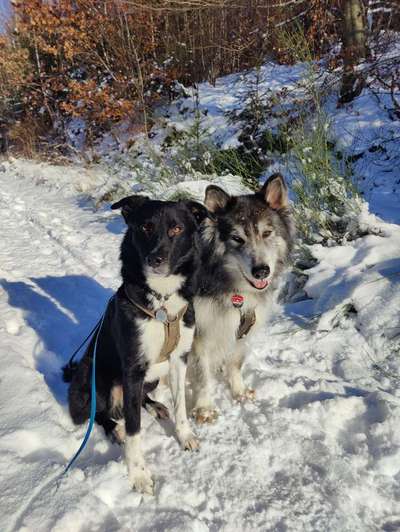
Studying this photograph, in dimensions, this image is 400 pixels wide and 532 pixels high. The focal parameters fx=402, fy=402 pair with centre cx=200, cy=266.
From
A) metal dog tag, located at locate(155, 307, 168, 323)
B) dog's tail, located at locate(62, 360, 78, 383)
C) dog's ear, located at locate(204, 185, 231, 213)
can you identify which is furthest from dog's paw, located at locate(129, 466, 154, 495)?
dog's ear, located at locate(204, 185, 231, 213)

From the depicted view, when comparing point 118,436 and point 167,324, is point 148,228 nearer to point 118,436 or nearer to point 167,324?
point 167,324

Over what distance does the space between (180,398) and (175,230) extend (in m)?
1.16

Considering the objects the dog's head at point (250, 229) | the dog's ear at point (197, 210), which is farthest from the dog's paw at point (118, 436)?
the dog's ear at point (197, 210)

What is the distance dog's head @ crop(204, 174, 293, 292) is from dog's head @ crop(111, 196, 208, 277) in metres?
0.33

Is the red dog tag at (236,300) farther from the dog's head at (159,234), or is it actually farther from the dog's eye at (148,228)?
the dog's eye at (148,228)

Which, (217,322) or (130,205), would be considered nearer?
(130,205)

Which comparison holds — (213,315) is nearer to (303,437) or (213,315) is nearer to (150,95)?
(303,437)

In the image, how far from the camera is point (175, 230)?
260 cm

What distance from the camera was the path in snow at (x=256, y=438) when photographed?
2.10 m

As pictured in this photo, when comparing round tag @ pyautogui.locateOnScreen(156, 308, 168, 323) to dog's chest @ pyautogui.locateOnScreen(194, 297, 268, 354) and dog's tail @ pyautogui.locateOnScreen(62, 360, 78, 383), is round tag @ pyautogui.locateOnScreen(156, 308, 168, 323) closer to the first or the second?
dog's chest @ pyautogui.locateOnScreen(194, 297, 268, 354)

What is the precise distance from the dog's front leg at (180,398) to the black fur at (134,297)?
9.3 inches

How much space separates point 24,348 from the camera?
11.4 ft

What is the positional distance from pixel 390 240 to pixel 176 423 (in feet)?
9.71

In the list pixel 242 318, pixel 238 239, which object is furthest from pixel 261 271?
pixel 242 318
